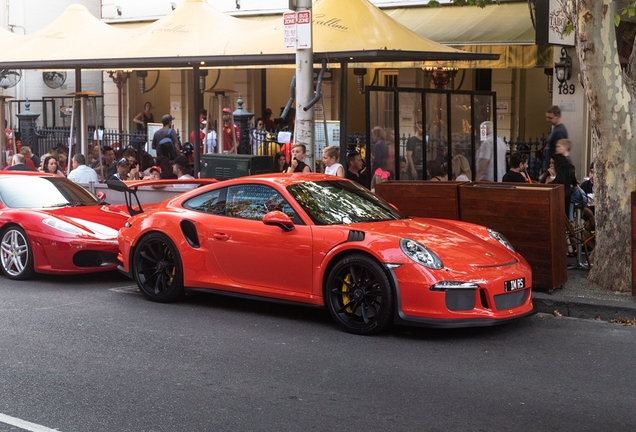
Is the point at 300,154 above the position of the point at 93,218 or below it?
above

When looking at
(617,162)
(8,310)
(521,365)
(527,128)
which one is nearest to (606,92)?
(617,162)

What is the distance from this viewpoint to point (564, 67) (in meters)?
18.1

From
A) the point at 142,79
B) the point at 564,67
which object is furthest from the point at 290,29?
the point at 142,79

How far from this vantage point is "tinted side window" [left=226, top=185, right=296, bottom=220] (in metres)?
8.64

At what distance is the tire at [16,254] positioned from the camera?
1076cm

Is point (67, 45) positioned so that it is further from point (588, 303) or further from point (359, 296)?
point (588, 303)

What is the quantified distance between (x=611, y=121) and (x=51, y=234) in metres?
6.32

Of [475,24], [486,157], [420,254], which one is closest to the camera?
[420,254]

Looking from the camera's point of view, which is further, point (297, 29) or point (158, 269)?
point (297, 29)

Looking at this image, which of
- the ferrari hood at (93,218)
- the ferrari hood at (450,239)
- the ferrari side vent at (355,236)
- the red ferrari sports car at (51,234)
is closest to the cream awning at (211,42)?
the ferrari hood at (93,218)

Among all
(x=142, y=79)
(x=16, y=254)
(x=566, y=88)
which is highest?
(x=142, y=79)

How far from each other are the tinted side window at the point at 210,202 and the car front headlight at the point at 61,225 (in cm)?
200

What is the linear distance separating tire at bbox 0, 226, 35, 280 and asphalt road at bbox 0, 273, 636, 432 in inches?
67.6

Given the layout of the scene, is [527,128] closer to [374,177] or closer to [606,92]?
[374,177]
